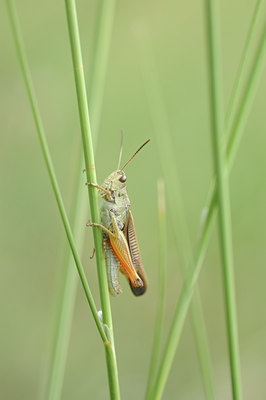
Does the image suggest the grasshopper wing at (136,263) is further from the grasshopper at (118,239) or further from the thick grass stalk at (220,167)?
the thick grass stalk at (220,167)

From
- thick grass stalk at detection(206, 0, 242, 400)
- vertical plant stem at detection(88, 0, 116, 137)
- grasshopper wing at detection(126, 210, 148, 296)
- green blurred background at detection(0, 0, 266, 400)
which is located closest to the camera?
thick grass stalk at detection(206, 0, 242, 400)

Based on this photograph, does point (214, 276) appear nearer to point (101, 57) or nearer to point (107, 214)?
point (107, 214)

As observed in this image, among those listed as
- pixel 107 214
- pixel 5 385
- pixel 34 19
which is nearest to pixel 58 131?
pixel 34 19

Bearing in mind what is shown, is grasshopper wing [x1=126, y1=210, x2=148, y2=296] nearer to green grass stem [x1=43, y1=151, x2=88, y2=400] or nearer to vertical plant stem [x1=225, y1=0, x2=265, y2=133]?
green grass stem [x1=43, y1=151, x2=88, y2=400]

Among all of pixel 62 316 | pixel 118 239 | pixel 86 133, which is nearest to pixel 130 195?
pixel 118 239

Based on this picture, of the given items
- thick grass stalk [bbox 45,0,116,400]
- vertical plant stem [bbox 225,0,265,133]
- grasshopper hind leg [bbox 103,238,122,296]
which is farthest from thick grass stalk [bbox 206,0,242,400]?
grasshopper hind leg [bbox 103,238,122,296]

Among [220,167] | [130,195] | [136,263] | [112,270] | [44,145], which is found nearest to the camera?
[220,167]

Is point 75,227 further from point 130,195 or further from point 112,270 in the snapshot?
point 130,195

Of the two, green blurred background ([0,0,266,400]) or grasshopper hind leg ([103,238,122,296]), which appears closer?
grasshopper hind leg ([103,238,122,296])
